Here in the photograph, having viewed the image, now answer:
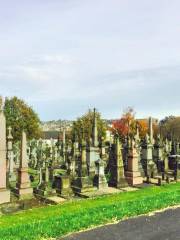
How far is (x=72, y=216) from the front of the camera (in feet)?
39.7

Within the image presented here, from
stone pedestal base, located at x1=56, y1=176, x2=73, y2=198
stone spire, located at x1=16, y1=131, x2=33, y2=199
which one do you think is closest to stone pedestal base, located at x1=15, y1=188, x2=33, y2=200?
stone spire, located at x1=16, y1=131, x2=33, y2=199

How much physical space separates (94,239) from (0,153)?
7.09 metres

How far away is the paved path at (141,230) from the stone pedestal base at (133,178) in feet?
28.9

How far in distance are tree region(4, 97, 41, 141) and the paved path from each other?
4447 cm

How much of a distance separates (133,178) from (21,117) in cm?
3934

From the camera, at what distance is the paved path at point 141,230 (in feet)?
32.4

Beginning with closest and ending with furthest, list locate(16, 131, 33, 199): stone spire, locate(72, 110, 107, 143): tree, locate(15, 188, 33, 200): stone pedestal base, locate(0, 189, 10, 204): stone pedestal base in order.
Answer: locate(0, 189, 10, 204): stone pedestal base < locate(15, 188, 33, 200): stone pedestal base < locate(16, 131, 33, 199): stone spire < locate(72, 110, 107, 143): tree

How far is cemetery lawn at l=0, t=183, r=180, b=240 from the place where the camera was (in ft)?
33.9

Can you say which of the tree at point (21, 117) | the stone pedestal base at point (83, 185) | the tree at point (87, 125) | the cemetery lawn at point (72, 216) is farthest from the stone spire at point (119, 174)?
the tree at point (87, 125)

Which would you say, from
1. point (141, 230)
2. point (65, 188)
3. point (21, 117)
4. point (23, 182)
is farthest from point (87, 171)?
point (21, 117)

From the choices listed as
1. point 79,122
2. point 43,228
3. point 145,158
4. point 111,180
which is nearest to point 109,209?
point 43,228

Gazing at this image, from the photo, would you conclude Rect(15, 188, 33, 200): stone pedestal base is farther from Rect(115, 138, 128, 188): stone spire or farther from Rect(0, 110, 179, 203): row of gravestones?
Rect(115, 138, 128, 188): stone spire

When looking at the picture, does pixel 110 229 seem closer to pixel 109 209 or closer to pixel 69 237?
pixel 69 237

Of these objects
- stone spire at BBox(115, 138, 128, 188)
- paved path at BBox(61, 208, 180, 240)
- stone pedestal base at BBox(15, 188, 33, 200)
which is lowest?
paved path at BBox(61, 208, 180, 240)
